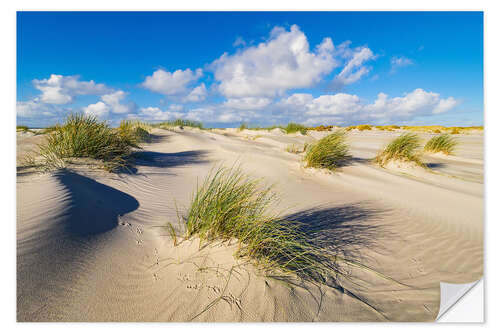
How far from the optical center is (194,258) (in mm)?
1513

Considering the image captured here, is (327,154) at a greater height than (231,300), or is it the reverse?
(327,154)

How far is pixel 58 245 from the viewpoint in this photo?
4.98 ft

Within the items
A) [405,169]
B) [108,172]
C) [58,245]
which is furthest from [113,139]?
[405,169]

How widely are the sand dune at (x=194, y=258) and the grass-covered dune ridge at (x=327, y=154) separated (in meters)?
1.49

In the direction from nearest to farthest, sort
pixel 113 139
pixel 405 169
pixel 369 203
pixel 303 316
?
pixel 303 316 → pixel 369 203 → pixel 113 139 → pixel 405 169

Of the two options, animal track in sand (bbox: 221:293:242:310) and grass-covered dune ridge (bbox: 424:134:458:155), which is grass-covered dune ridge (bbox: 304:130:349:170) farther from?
grass-covered dune ridge (bbox: 424:134:458:155)

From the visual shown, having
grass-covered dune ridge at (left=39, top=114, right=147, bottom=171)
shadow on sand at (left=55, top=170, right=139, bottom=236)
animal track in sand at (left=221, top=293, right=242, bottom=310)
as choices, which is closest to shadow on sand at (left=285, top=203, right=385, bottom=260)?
animal track in sand at (left=221, top=293, right=242, bottom=310)

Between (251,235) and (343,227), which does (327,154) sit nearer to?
(343,227)

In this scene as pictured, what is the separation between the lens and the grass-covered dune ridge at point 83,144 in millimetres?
3689

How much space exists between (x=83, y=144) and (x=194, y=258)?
3.63 m

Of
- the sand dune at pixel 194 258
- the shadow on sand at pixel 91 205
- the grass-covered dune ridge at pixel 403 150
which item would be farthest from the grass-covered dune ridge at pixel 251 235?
the grass-covered dune ridge at pixel 403 150

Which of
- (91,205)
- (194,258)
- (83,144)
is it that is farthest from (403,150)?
(83,144)
